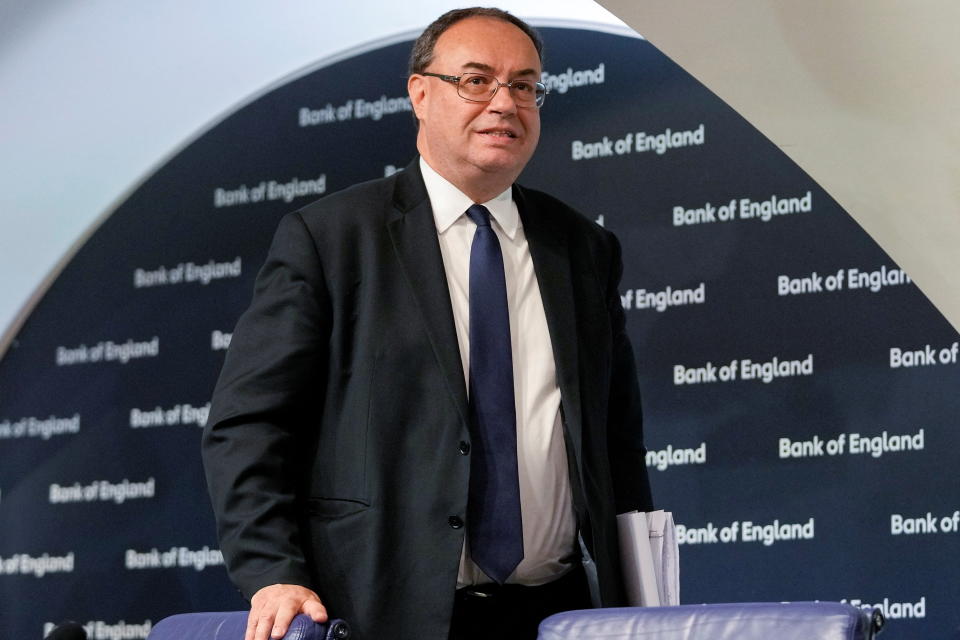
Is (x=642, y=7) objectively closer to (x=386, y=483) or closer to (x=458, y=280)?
(x=458, y=280)

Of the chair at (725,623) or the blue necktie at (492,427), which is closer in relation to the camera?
the chair at (725,623)

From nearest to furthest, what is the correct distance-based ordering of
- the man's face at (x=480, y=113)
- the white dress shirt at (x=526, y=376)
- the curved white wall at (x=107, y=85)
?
the white dress shirt at (x=526, y=376) < the man's face at (x=480, y=113) < the curved white wall at (x=107, y=85)

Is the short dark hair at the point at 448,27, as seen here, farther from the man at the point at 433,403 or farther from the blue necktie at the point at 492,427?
the blue necktie at the point at 492,427

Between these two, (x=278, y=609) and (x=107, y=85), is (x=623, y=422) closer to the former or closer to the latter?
(x=278, y=609)

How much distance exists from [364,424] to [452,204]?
46cm

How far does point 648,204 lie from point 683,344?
1.51 feet

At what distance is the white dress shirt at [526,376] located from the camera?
7.13 feet

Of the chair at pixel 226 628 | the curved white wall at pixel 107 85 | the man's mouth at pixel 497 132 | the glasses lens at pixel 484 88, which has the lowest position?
the chair at pixel 226 628

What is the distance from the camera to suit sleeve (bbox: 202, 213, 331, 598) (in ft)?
6.73

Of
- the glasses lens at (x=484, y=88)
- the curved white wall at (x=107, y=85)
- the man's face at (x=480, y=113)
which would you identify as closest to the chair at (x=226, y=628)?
the man's face at (x=480, y=113)

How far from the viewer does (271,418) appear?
84.2 inches

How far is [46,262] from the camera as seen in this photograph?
5.15 meters

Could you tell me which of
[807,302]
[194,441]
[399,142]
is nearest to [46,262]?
[194,441]

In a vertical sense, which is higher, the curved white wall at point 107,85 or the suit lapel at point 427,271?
the curved white wall at point 107,85
